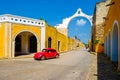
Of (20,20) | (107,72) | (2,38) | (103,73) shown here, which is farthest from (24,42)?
(103,73)

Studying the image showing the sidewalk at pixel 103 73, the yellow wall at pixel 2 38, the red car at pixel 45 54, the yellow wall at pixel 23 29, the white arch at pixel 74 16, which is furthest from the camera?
the white arch at pixel 74 16

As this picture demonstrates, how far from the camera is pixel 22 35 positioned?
2916 cm

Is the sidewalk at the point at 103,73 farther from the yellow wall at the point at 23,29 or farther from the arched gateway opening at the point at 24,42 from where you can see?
the arched gateway opening at the point at 24,42

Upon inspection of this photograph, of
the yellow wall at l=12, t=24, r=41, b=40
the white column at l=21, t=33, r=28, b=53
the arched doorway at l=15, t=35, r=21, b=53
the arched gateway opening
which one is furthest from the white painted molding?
the arched doorway at l=15, t=35, r=21, b=53

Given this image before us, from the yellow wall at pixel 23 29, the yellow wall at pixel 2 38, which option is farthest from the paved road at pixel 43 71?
the yellow wall at pixel 23 29

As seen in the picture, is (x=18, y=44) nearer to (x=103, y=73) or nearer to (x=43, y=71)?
(x=43, y=71)

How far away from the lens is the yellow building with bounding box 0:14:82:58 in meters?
22.1

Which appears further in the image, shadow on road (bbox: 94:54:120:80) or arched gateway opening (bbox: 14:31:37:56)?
arched gateway opening (bbox: 14:31:37:56)

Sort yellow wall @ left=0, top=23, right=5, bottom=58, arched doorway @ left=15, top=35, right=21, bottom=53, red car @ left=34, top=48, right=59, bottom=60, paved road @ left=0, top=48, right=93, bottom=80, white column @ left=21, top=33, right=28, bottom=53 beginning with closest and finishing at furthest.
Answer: paved road @ left=0, top=48, right=93, bottom=80 → red car @ left=34, top=48, right=59, bottom=60 → yellow wall @ left=0, top=23, right=5, bottom=58 → arched doorway @ left=15, top=35, right=21, bottom=53 → white column @ left=21, top=33, right=28, bottom=53

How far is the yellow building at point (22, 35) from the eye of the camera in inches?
869

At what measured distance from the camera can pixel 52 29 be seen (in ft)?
103

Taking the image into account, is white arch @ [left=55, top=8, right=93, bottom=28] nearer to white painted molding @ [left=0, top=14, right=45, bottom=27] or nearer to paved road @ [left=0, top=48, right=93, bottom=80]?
white painted molding @ [left=0, top=14, right=45, bottom=27]

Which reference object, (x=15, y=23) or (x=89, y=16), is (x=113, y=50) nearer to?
(x=15, y=23)

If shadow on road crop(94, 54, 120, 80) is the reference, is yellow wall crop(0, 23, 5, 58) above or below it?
above
